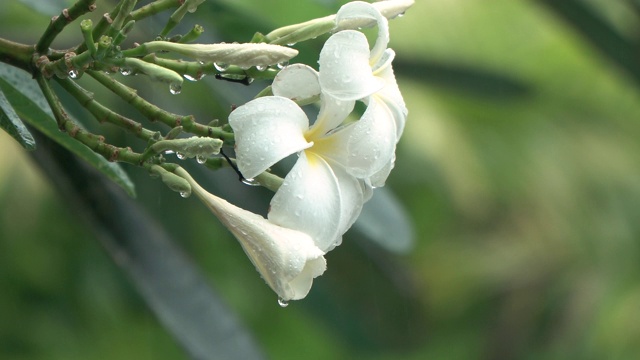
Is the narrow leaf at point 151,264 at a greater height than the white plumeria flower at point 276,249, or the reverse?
the white plumeria flower at point 276,249

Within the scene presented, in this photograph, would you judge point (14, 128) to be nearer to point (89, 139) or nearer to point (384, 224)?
point (89, 139)

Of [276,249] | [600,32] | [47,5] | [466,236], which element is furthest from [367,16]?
[466,236]

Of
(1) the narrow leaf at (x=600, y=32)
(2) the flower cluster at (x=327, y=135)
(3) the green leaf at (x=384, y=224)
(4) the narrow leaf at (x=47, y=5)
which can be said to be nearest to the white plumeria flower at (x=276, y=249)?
(2) the flower cluster at (x=327, y=135)

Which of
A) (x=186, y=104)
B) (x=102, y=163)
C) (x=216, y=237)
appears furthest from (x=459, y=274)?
(x=102, y=163)

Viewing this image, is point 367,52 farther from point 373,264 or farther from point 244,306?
point 244,306

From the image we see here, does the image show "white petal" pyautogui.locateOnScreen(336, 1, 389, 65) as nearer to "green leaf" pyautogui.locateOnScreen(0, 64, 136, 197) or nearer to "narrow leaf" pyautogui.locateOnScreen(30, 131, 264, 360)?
"green leaf" pyautogui.locateOnScreen(0, 64, 136, 197)

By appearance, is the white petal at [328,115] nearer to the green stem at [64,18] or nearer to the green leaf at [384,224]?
the green stem at [64,18]
